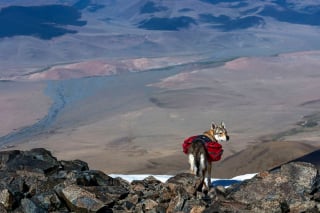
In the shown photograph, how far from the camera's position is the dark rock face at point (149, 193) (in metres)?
6.48

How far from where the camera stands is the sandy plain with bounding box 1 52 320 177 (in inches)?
1266

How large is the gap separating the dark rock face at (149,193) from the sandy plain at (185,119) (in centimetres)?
1598

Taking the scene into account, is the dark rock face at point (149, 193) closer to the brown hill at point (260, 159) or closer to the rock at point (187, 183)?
the rock at point (187, 183)

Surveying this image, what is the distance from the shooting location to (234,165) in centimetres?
2581

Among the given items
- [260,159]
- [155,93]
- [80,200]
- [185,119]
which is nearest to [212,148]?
[80,200]

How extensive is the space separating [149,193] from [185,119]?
144ft

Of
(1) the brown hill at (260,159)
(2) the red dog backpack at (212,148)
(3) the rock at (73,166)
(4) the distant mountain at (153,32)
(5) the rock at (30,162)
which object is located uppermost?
(2) the red dog backpack at (212,148)

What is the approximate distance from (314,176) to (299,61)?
9002 cm

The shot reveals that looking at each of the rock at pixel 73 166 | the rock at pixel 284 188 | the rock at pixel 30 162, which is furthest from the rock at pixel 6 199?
the rock at pixel 284 188

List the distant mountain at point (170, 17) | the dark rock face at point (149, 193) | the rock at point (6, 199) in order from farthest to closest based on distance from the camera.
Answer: the distant mountain at point (170, 17) → the rock at point (6, 199) → the dark rock face at point (149, 193)

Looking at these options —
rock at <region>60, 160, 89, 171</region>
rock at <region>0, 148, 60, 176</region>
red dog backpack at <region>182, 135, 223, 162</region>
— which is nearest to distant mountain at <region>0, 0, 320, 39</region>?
rock at <region>0, 148, 60, 176</region>

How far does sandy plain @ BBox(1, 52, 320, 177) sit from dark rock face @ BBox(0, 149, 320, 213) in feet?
52.4

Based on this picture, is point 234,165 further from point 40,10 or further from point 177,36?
point 40,10

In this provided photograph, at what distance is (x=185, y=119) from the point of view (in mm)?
51219
